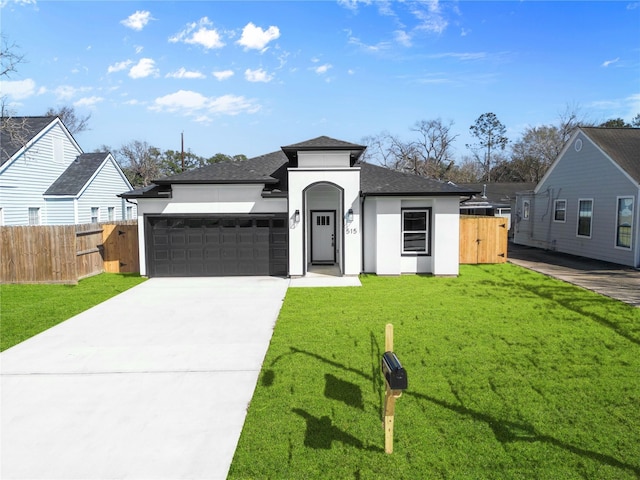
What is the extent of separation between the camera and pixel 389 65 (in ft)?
61.3

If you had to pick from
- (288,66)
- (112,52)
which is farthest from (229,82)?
(112,52)

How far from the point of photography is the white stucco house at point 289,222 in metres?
13.2

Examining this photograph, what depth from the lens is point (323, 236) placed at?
52.3 ft

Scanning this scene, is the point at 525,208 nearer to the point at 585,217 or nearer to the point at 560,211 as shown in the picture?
the point at 560,211

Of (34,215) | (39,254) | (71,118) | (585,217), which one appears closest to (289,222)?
(39,254)

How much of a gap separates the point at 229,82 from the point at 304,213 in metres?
11.5

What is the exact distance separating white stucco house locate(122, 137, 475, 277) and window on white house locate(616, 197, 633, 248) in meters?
6.86

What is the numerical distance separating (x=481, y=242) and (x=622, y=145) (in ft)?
23.4

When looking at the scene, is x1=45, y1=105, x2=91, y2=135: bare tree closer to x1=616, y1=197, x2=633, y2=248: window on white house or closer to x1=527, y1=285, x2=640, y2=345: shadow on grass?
x1=527, y1=285, x2=640, y2=345: shadow on grass

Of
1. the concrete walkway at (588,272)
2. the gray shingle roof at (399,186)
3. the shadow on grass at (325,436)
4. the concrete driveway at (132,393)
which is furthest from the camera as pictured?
the gray shingle roof at (399,186)

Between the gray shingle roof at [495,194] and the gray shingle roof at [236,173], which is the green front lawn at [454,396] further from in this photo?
the gray shingle roof at [495,194]

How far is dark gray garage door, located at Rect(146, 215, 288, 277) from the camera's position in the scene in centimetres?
1384

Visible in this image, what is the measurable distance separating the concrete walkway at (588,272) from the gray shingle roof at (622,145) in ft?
11.4

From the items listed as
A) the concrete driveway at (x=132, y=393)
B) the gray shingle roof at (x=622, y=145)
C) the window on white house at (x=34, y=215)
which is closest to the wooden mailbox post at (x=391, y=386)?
the concrete driveway at (x=132, y=393)
